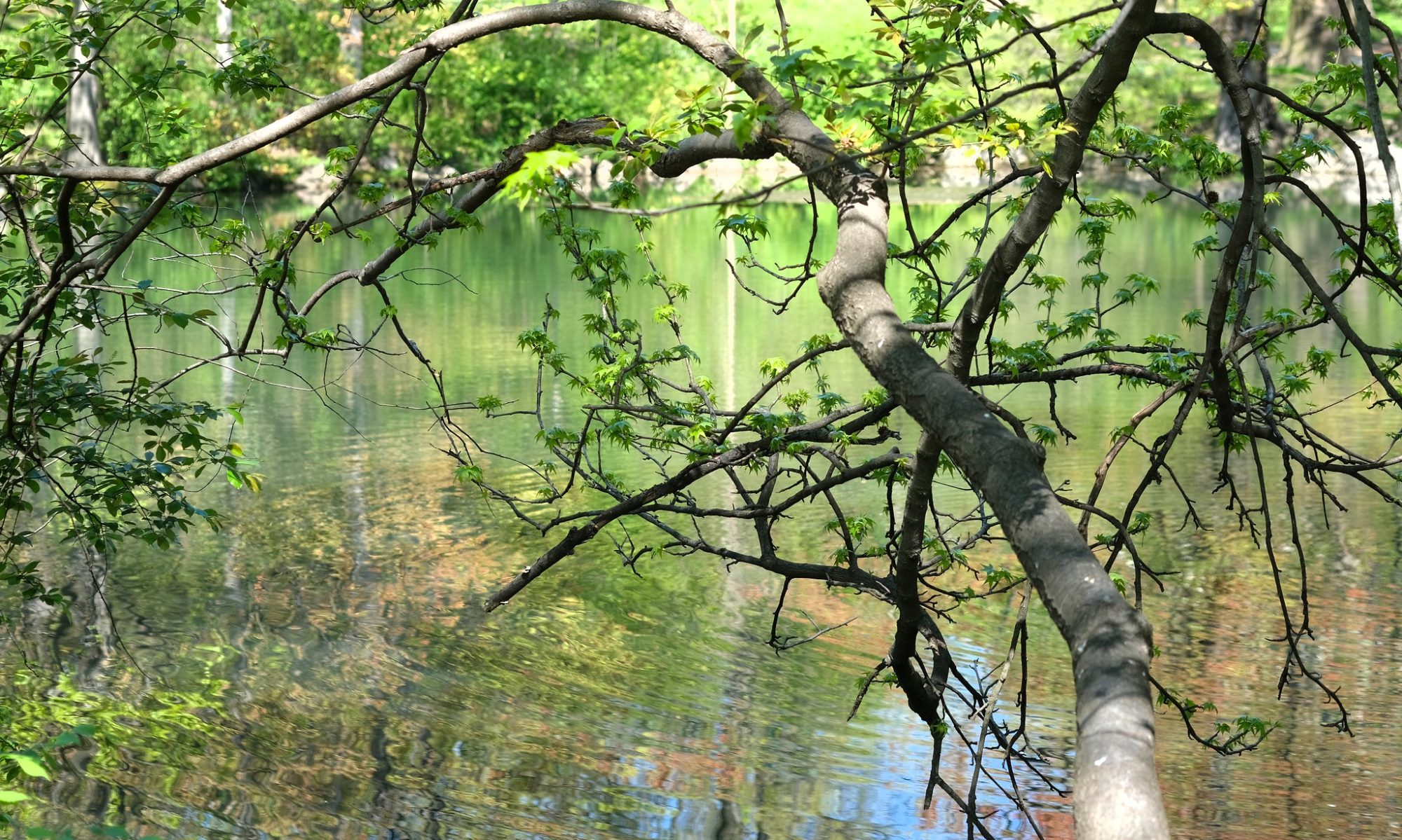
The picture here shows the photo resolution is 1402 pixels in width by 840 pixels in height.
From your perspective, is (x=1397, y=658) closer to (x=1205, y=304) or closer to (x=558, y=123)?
(x=558, y=123)

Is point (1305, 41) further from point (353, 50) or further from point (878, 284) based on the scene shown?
point (878, 284)

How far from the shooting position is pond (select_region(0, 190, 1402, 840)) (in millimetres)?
4957

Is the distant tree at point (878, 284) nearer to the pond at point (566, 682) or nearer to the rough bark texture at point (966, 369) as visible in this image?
the rough bark texture at point (966, 369)

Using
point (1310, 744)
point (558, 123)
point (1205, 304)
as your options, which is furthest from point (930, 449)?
point (1205, 304)

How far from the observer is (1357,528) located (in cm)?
832

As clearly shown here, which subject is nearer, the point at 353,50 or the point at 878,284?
the point at 878,284

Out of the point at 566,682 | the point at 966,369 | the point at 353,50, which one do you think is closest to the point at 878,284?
the point at 966,369

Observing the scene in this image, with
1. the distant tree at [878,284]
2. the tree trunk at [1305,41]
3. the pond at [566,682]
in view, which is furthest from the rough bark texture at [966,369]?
the tree trunk at [1305,41]

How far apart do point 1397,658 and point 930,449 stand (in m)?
4.54

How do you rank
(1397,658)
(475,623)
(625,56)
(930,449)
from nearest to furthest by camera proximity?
1. (930,449)
2. (1397,658)
3. (475,623)
4. (625,56)

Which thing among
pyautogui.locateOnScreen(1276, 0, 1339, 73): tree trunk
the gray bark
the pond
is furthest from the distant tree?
pyautogui.locateOnScreen(1276, 0, 1339, 73): tree trunk

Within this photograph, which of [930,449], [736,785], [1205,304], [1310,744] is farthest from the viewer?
[1205,304]

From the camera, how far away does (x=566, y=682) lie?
6137 mm

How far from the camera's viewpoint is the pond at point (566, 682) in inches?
195
